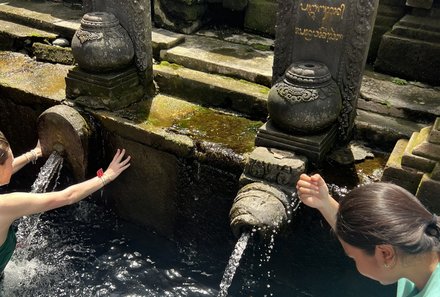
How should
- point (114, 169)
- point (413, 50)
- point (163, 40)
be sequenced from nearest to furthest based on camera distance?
point (114, 169), point (413, 50), point (163, 40)

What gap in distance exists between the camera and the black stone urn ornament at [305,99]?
358 centimetres

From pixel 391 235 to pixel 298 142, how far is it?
194 cm

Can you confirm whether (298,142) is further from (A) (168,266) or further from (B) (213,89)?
(A) (168,266)

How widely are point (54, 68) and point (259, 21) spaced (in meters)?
2.72

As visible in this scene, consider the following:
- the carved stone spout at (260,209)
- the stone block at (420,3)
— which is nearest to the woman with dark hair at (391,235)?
the carved stone spout at (260,209)

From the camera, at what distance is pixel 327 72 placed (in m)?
3.71

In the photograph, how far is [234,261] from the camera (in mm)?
3670

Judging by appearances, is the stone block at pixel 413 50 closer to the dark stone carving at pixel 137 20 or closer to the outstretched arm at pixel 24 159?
the dark stone carving at pixel 137 20

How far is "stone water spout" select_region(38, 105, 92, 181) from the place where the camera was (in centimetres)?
441

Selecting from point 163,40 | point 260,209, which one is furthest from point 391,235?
point 163,40

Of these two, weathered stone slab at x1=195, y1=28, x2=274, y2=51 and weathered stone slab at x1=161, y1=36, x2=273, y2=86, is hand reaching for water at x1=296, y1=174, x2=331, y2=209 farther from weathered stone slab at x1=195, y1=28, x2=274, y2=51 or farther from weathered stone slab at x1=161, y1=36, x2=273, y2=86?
weathered stone slab at x1=195, y1=28, x2=274, y2=51

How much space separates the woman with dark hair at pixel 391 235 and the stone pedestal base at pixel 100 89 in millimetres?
3100

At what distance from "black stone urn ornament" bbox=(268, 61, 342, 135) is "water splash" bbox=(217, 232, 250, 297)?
38.3 inches

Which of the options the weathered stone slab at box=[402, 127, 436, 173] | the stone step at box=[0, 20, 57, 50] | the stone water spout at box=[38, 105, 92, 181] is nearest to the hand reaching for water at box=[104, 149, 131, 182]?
the stone water spout at box=[38, 105, 92, 181]
